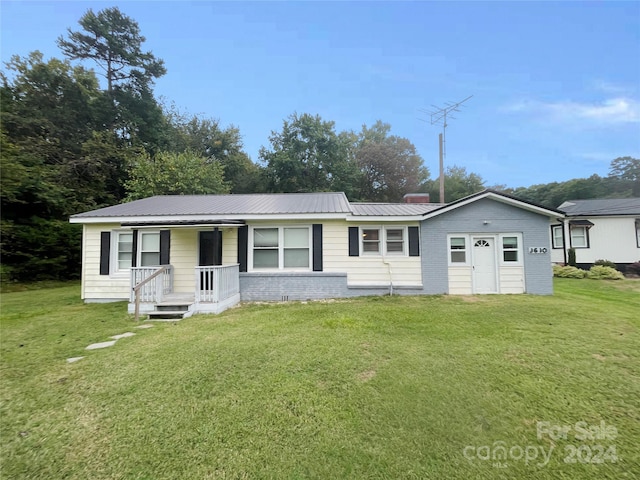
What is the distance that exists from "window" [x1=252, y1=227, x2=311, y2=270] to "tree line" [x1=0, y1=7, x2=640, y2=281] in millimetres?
12184

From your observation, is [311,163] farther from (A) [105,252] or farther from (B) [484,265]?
(B) [484,265]

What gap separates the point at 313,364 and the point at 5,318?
8.49 m

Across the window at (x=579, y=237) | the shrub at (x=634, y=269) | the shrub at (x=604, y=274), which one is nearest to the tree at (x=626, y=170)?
the window at (x=579, y=237)

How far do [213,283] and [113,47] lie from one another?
27816 millimetres

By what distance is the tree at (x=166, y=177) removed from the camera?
1742 centimetres

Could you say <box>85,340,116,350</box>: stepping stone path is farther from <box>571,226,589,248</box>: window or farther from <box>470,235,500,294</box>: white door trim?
<box>571,226,589,248</box>: window

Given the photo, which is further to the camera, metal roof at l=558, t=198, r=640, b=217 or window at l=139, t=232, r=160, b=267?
metal roof at l=558, t=198, r=640, b=217

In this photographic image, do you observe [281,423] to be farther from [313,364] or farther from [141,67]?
[141,67]

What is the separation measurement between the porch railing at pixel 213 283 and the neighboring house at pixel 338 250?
911mm

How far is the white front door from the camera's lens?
895cm

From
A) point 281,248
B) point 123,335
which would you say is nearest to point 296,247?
point 281,248

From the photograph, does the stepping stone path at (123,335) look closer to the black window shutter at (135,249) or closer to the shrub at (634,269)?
the black window shutter at (135,249)

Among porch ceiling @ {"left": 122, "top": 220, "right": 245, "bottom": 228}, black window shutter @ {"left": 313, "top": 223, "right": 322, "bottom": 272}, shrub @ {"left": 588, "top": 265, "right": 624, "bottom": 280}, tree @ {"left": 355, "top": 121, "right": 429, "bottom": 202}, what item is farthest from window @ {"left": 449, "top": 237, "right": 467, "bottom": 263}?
tree @ {"left": 355, "top": 121, "right": 429, "bottom": 202}

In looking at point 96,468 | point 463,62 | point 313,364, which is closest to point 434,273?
point 313,364
